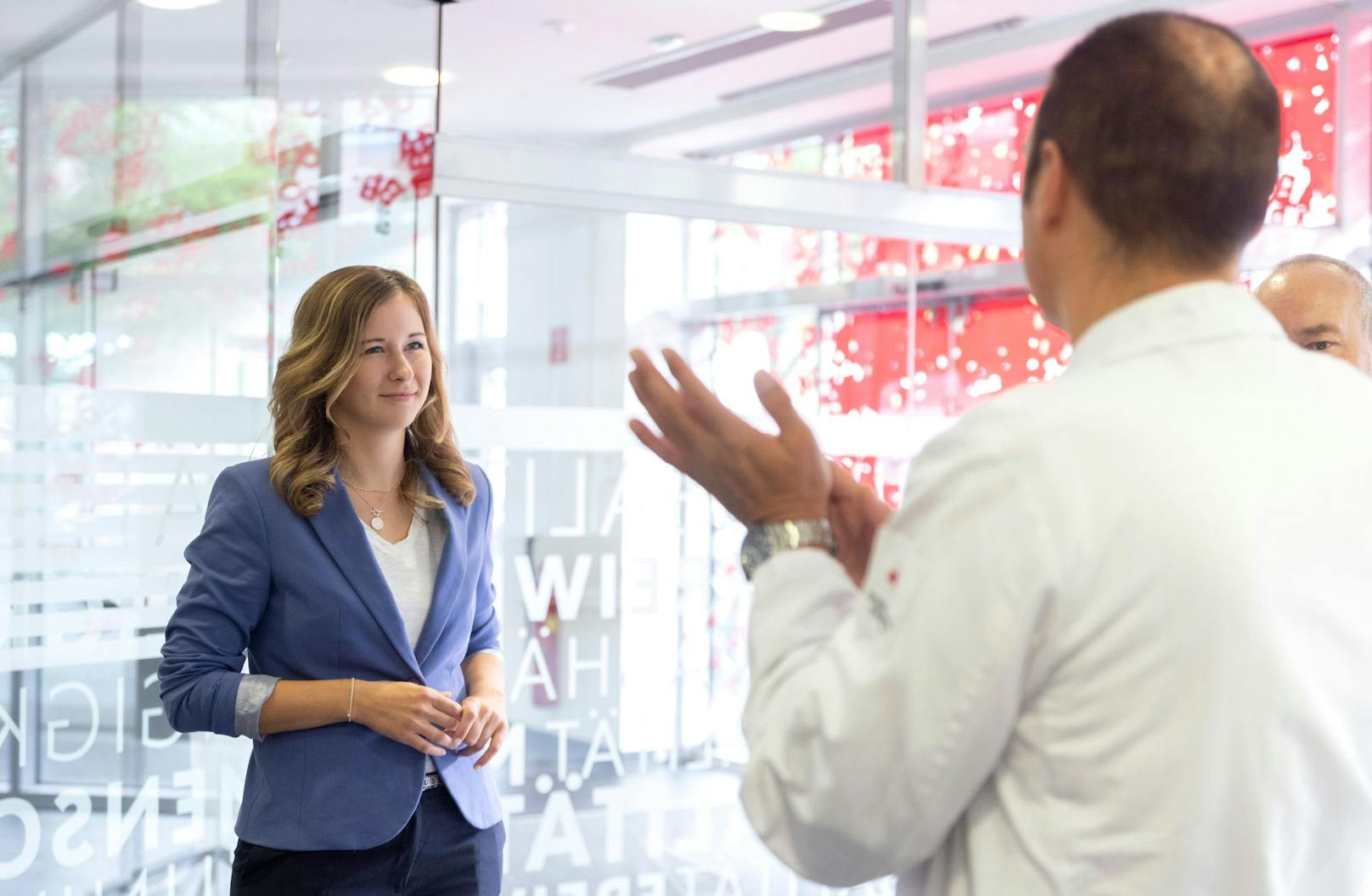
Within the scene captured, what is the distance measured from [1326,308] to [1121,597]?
1.62 m

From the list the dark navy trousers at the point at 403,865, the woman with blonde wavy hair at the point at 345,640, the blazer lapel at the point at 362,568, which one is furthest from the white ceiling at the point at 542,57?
the dark navy trousers at the point at 403,865

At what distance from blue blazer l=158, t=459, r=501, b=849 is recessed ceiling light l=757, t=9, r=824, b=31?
2144 millimetres

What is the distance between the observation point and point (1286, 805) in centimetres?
92

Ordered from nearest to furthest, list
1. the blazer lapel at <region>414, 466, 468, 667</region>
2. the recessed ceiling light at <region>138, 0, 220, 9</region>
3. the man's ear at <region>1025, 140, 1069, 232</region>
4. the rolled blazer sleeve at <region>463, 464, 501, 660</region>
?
the man's ear at <region>1025, 140, 1069, 232</region> → the blazer lapel at <region>414, 466, 468, 667</region> → the rolled blazer sleeve at <region>463, 464, 501, 660</region> → the recessed ceiling light at <region>138, 0, 220, 9</region>

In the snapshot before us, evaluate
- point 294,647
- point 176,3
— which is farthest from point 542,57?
point 294,647

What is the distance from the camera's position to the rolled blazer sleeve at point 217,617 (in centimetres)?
204

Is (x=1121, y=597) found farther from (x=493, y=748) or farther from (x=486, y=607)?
(x=486, y=607)

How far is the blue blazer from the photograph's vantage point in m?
2.05

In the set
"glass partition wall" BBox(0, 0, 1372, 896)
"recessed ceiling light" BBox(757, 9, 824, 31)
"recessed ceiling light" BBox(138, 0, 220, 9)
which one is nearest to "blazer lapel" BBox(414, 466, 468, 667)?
"glass partition wall" BBox(0, 0, 1372, 896)

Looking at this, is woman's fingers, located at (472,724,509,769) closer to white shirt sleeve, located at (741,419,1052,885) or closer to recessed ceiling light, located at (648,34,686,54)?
white shirt sleeve, located at (741,419,1052,885)

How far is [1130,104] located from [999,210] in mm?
3161

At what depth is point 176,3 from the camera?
2.95m

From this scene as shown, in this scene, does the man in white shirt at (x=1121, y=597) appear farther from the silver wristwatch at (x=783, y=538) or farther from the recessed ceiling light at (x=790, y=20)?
the recessed ceiling light at (x=790, y=20)

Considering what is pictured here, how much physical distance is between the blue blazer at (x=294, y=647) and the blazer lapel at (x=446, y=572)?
0.04m
